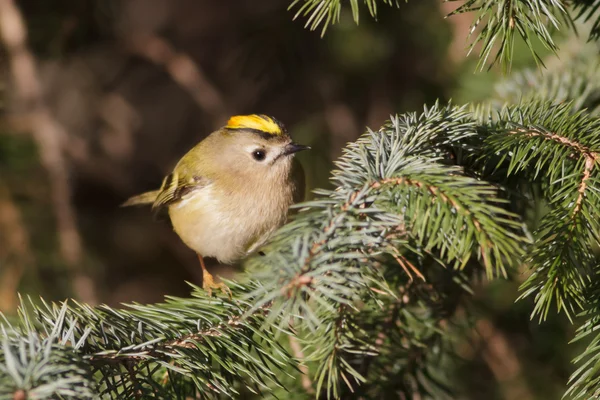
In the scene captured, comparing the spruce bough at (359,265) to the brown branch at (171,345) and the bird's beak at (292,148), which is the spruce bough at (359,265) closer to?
the brown branch at (171,345)

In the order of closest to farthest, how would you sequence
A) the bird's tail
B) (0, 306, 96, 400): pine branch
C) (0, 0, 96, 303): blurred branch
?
1. (0, 306, 96, 400): pine branch
2. (0, 0, 96, 303): blurred branch
3. the bird's tail

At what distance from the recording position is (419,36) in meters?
2.45

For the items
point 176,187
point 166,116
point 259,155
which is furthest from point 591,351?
point 166,116

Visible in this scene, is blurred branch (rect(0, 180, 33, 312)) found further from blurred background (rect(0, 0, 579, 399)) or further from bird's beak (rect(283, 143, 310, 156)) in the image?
bird's beak (rect(283, 143, 310, 156))

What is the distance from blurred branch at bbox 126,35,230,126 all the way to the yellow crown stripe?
64cm

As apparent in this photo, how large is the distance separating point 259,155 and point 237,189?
0.55 ft

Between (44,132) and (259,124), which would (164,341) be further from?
(44,132)

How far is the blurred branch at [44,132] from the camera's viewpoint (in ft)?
7.35

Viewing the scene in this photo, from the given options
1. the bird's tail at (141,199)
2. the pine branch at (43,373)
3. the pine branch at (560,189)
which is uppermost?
the bird's tail at (141,199)

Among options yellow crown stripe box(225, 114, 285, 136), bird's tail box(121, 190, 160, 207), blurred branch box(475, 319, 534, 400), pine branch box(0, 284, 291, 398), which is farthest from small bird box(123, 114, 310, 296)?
blurred branch box(475, 319, 534, 400)

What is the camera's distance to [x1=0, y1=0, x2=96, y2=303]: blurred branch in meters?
2.24

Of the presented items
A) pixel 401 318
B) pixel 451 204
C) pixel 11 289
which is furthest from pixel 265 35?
pixel 451 204

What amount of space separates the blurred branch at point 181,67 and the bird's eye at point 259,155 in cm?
73

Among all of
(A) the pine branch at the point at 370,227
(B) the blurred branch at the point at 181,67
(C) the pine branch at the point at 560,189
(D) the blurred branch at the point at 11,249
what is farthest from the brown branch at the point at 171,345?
(B) the blurred branch at the point at 181,67
